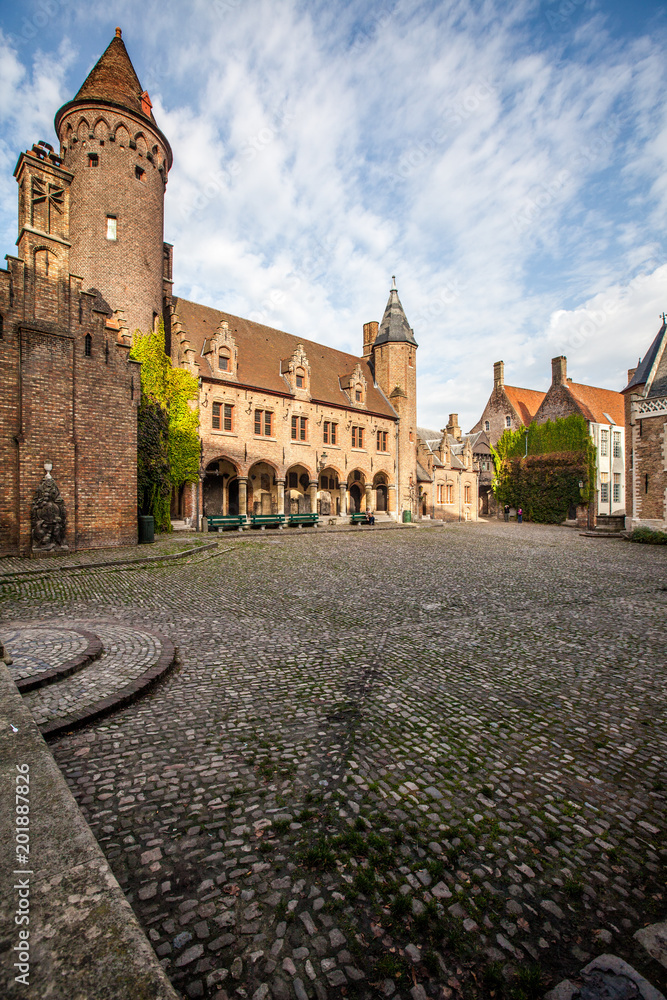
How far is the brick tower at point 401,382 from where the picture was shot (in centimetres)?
3541

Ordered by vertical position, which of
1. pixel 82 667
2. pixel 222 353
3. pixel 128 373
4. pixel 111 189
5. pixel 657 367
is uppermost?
pixel 111 189

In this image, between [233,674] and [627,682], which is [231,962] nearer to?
[233,674]

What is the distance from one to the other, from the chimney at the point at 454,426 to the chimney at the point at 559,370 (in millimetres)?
10673

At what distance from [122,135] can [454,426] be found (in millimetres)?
35785

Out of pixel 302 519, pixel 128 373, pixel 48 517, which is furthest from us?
pixel 302 519

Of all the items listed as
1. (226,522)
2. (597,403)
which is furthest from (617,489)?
(226,522)

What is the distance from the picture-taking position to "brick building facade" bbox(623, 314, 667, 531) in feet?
67.9

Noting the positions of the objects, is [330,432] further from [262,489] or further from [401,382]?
[401,382]

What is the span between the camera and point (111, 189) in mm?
21297

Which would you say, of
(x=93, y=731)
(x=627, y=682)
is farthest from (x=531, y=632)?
(x=93, y=731)

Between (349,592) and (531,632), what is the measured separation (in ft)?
12.0

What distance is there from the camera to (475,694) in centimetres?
455

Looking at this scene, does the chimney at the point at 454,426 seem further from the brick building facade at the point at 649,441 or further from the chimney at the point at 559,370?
the brick building facade at the point at 649,441

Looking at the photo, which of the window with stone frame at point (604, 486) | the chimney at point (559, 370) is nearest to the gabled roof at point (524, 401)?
the chimney at point (559, 370)
